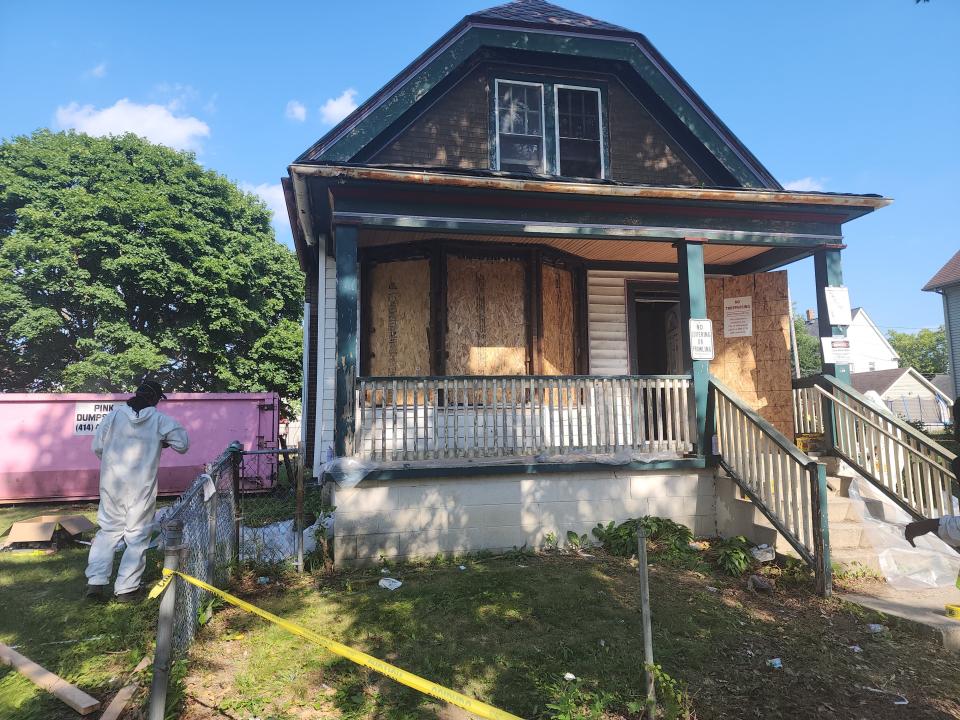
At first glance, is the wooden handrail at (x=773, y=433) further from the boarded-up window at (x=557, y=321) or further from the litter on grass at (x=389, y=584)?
the litter on grass at (x=389, y=584)

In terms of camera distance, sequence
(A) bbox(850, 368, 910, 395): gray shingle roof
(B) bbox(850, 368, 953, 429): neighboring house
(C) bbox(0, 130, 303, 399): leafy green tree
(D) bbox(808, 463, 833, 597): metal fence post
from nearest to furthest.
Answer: (D) bbox(808, 463, 833, 597): metal fence post
(C) bbox(0, 130, 303, 399): leafy green tree
(B) bbox(850, 368, 953, 429): neighboring house
(A) bbox(850, 368, 910, 395): gray shingle roof

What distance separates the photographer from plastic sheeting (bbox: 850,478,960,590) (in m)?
5.50

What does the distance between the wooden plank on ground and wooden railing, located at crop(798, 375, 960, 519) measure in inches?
278

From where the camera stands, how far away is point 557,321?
8.72 meters

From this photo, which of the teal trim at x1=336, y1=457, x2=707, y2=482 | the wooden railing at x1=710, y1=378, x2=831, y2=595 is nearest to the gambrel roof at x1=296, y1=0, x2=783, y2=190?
the wooden railing at x1=710, y1=378, x2=831, y2=595

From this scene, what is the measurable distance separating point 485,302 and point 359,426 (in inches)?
117

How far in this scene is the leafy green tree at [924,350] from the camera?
233 ft

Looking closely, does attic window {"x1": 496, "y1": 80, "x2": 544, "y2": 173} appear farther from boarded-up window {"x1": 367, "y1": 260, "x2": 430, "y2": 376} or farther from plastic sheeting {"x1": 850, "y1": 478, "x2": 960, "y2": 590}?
plastic sheeting {"x1": 850, "y1": 478, "x2": 960, "y2": 590}

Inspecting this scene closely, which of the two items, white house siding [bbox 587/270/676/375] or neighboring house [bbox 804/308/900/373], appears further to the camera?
neighboring house [bbox 804/308/900/373]

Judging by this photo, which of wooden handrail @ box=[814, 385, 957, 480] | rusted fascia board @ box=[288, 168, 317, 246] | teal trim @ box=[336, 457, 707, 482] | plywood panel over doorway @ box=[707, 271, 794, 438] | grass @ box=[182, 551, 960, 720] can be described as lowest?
grass @ box=[182, 551, 960, 720]

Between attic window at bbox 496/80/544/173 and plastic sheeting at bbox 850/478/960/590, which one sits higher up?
attic window at bbox 496/80/544/173

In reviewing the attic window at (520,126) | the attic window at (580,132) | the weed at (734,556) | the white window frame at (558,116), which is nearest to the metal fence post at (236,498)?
the weed at (734,556)

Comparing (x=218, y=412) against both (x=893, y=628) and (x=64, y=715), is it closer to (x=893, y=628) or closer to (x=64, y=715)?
(x=64, y=715)

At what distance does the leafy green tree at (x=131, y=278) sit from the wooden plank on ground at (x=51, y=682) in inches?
709
